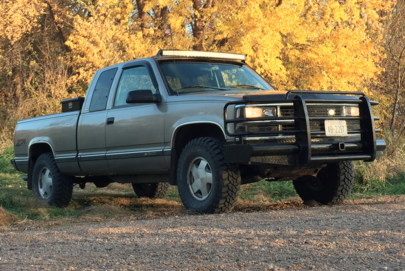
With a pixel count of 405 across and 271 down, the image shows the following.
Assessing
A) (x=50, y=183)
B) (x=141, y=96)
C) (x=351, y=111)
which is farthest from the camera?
(x=50, y=183)

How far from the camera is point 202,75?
726 centimetres

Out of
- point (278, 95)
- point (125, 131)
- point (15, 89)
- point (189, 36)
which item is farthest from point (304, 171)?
point (15, 89)

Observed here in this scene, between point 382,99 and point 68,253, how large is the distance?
1823 centimetres

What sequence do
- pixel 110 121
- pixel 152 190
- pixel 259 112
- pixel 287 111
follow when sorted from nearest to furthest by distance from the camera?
pixel 259 112
pixel 287 111
pixel 110 121
pixel 152 190

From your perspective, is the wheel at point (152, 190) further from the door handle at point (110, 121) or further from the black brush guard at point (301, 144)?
the black brush guard at point (301, 144)

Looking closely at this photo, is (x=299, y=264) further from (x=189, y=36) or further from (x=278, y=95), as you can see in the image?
(x=189, y=36)

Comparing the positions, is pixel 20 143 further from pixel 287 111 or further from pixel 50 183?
pixel 287 111

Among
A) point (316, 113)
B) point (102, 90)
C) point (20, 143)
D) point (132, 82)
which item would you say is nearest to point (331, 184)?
point (316, 113)

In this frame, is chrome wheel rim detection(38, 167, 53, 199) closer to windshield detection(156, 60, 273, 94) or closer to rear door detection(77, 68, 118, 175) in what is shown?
rear door detection(77, 68, 118, 175)

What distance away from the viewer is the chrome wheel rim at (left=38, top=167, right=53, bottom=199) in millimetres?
8666

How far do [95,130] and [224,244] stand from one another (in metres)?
3.91

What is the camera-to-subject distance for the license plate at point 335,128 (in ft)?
20.7

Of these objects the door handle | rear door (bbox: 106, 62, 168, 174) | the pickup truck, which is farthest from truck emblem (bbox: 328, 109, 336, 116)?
the door handle

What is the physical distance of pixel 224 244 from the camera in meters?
4.28
